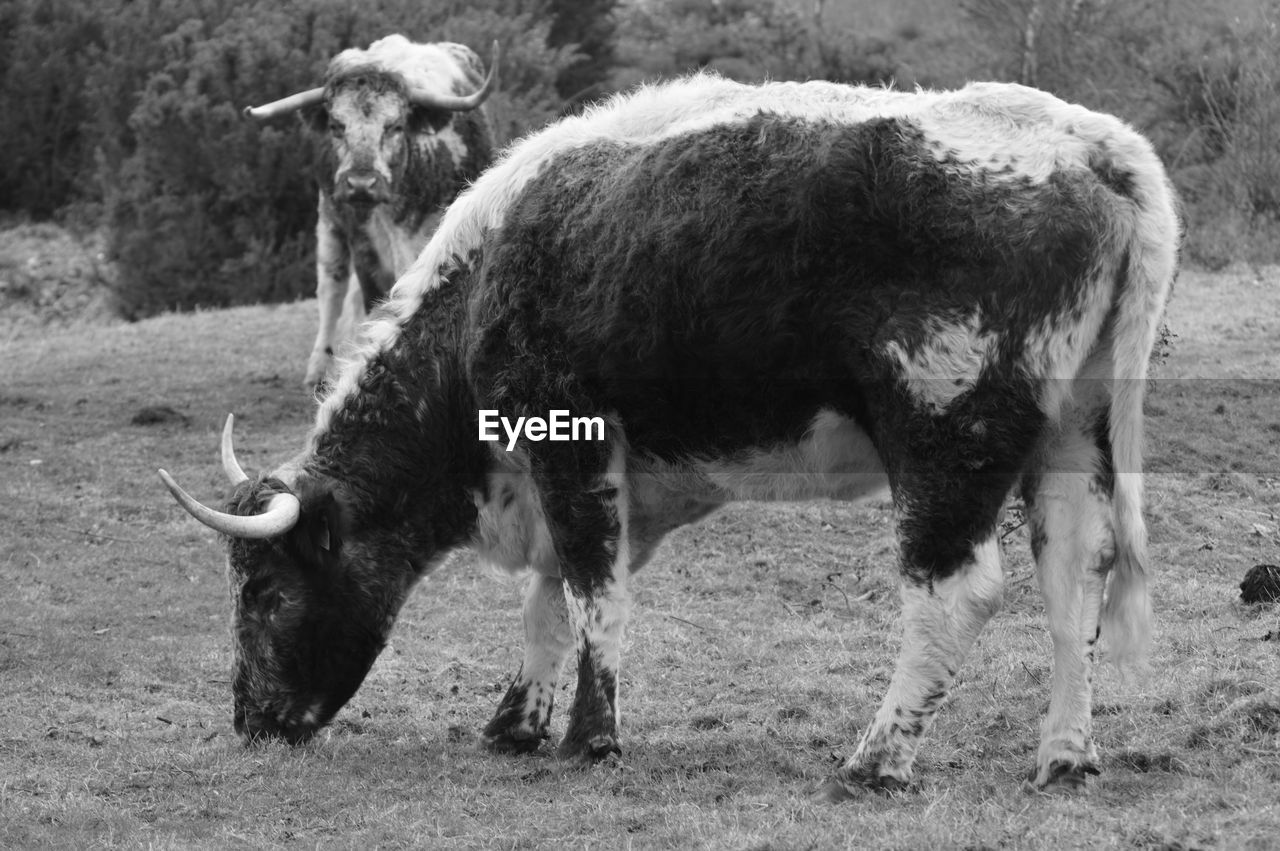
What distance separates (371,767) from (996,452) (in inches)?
102

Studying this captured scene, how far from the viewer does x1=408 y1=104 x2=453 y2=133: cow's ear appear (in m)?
13.0

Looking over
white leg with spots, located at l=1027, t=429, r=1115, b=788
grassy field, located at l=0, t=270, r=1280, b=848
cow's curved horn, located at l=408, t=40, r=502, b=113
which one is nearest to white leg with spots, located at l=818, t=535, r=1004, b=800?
grassy field, located at l=0, t=270, r=1280, b=848

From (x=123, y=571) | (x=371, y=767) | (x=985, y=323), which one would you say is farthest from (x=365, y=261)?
(x=985, y=323)

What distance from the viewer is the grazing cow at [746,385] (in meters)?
5.29

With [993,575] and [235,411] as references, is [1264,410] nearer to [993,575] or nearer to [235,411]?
[993,575]

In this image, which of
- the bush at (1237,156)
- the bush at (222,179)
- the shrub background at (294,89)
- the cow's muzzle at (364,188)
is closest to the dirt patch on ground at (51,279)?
the shrub background at (294,89)

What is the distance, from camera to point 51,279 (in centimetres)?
2447

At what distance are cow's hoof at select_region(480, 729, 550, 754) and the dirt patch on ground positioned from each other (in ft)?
53.2

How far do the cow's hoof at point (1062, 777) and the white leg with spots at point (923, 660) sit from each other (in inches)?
15.8

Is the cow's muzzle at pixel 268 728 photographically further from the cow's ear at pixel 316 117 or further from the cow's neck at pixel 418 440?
the cow's ear at pixel 316 117

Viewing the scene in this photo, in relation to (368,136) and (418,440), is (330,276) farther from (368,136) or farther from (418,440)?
(418,440)

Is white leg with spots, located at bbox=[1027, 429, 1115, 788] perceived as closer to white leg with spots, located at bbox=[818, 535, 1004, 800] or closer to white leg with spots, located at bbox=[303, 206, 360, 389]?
white leg with spots, located at bbox=[818, 535, 1004, 800]

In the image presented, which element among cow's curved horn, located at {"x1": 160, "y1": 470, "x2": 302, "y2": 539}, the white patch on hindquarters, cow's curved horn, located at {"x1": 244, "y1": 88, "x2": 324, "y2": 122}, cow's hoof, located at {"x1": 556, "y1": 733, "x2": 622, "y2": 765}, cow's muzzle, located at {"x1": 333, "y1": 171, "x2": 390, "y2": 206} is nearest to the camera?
the white patch on hindquarters

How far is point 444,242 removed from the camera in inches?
264
